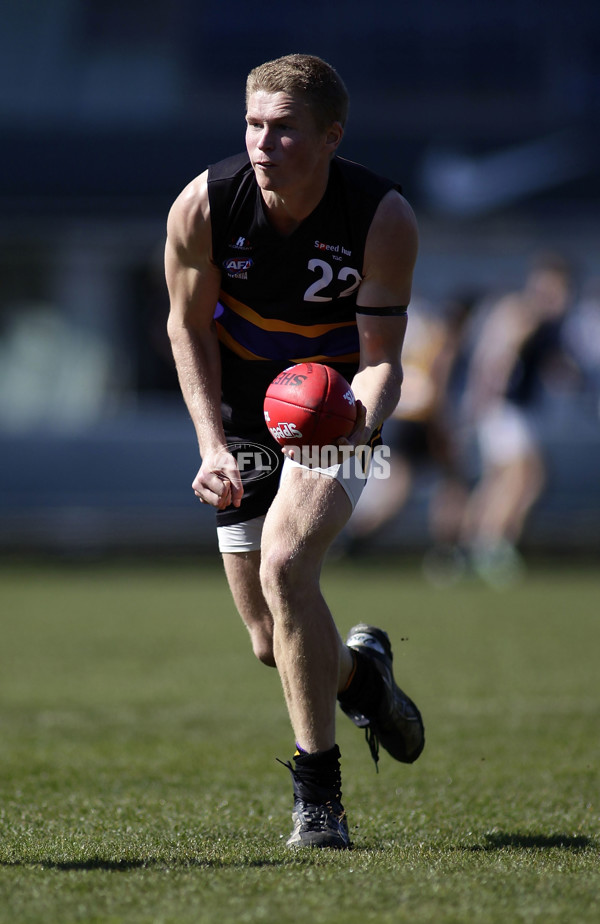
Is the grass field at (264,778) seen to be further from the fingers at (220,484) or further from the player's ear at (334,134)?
the player's ear at (334,134)

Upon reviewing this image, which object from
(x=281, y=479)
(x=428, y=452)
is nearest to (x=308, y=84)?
(x=281, y=479)

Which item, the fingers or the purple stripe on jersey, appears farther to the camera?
the purple stripe on jersey

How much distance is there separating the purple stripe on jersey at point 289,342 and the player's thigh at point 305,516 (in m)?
0.51

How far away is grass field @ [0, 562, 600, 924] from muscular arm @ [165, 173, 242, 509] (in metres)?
1.16

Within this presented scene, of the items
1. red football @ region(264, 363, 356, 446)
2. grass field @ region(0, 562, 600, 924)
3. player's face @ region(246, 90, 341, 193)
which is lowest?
grass field @ region(0, 562, 600, 924)

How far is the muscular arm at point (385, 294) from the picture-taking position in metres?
4.28

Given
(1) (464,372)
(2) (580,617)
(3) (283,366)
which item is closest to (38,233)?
(1) (464,372)

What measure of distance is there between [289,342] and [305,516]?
73 cm

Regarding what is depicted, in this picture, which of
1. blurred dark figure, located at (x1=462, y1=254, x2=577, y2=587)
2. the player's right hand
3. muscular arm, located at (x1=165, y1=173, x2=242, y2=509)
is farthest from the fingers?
blurred dark figure, located at (x1=462, y1=254, x2=577, y2=587)

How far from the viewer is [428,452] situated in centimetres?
1383

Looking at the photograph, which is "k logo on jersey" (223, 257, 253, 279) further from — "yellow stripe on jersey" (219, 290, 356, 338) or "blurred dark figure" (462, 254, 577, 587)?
"blurred dark figure" (462, 254, 577, 587)

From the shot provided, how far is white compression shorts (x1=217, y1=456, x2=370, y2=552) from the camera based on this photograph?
4.21 meters

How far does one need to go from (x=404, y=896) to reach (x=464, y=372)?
14.7 meters

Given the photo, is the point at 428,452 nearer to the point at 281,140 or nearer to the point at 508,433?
the point at 508,433
